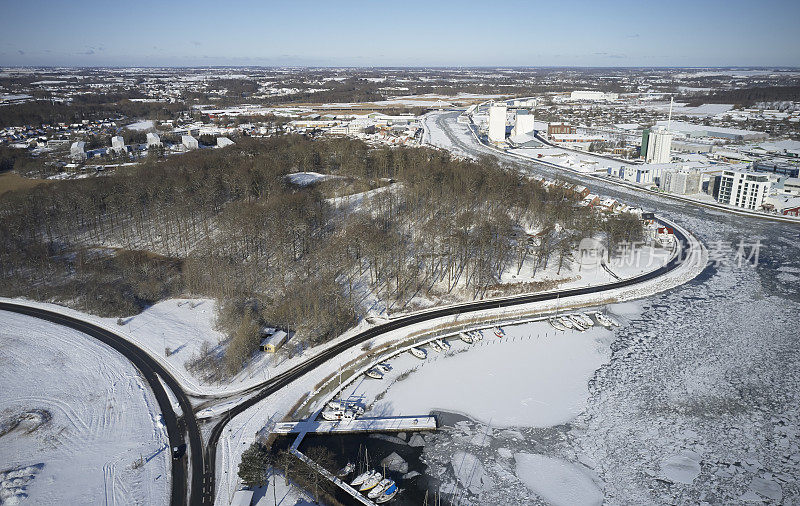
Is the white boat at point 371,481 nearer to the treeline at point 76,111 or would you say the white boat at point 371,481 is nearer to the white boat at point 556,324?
the white boat at point 556,324

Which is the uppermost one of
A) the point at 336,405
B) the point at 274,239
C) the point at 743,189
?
the point at 743,189

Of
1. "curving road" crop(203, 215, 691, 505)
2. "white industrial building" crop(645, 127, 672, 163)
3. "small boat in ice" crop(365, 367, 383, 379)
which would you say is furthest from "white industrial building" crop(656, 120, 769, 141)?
"small boat in ice" crop(365, 367, 383, 379)

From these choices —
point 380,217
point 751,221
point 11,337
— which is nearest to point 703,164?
point 751,221

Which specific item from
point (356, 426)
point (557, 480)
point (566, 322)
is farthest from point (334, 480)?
point (566, 322)

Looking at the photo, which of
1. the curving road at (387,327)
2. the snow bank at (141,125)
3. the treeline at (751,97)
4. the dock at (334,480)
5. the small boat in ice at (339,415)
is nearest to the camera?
the dock at (334,480)

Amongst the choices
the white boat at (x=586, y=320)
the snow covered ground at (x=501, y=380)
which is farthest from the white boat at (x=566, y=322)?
the white boat at (x=586, y=320)

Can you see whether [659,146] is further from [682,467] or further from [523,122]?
[682,467]
